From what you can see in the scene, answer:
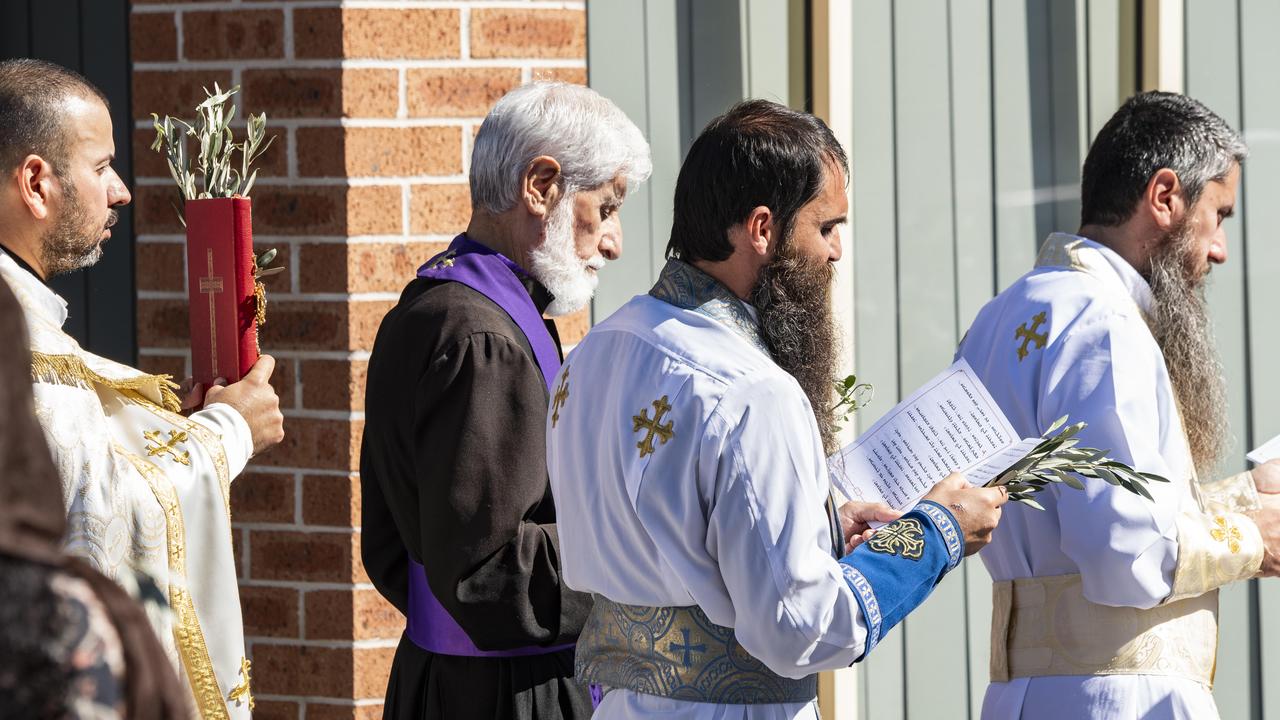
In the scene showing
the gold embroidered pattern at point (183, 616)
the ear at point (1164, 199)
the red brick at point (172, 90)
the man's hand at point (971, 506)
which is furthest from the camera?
the red brick at point (172, 90)

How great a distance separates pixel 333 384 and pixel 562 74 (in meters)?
0.99

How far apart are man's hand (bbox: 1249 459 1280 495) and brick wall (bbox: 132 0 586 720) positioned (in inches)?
74.0

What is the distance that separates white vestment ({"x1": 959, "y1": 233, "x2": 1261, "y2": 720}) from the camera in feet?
8.74

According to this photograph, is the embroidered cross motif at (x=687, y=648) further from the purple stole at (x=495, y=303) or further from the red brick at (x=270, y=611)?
the red brick at (x=270, y=611)

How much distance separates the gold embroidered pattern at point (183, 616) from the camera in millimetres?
2527

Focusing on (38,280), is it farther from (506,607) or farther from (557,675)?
(557,675)

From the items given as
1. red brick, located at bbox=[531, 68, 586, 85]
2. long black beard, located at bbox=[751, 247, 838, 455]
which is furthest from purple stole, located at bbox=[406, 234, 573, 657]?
red brick, located at bbox=[531, 68, 586, 85]

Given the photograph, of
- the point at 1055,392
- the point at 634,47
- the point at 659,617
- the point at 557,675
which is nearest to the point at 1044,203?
the point at 634,47

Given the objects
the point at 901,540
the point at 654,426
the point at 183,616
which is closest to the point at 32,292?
the point at 183,616

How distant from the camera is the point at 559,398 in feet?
7.63

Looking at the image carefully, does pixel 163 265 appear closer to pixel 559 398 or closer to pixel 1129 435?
pixel 559 398

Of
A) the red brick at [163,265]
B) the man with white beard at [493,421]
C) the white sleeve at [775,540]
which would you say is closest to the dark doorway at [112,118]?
the red brick at [163,265]

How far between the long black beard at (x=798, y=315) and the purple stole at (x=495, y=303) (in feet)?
1.87

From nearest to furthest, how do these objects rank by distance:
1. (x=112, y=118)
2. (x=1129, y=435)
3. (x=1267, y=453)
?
1. (x=1129, y=435)
2. (x=1267, y=453)
3. (x=112, y=118)
